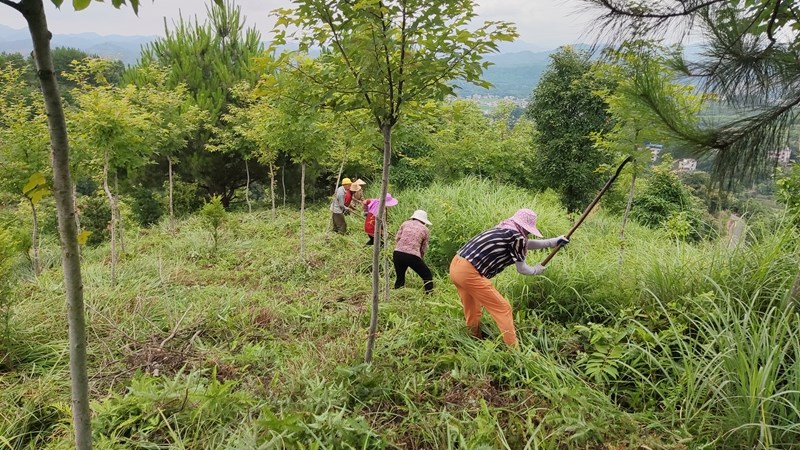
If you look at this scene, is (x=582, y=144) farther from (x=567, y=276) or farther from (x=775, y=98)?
(x=775, y=98)

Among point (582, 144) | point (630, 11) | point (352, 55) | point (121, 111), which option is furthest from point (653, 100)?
point (582, 144)

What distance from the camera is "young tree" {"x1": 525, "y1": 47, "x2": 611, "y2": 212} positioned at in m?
12.8

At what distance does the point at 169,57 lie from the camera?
39.7ft

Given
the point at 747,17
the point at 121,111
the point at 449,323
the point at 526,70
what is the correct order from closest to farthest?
the point at 747,17 → the point at 449,323 → the point at 121,111 → the point at 526,70

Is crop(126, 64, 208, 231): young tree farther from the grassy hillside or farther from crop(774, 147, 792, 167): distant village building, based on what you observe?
crop(774, 147, 792, 167): distant village building

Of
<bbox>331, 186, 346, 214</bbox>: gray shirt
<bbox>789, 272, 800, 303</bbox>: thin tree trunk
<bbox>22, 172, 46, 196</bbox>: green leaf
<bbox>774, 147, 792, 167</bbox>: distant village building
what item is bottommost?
<bbox>331, 186, 346, 214</bbox>: gray shirt

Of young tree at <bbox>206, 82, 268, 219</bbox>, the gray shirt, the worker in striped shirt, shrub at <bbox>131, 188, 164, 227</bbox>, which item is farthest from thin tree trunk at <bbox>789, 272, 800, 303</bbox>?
shrub at <bbox>131, 188, 164, 227</bbox>

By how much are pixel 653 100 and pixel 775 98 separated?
54cm

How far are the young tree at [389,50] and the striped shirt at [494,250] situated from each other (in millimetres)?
1217

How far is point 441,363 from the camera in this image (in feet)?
10.5

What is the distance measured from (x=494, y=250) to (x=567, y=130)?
11.2 metres

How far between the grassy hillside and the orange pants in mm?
129

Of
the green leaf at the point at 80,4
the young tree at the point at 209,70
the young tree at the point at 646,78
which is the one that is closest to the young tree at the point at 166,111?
the young tree at the point at 209,70

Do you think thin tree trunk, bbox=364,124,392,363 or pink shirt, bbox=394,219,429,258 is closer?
thin tree trunk, bbox=364,124,392,363
